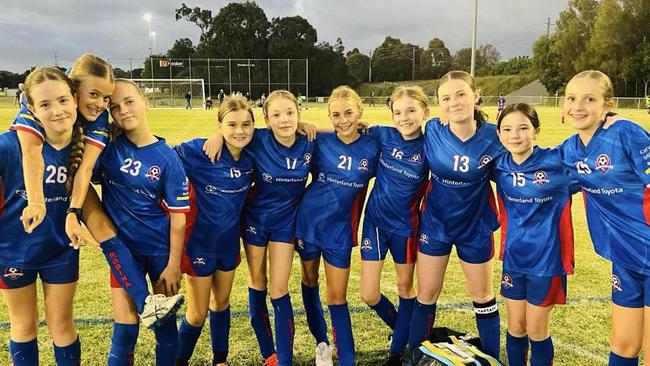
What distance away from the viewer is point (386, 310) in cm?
376

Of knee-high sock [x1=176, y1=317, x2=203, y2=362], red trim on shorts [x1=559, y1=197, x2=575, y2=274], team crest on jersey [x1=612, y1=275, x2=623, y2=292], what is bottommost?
knee-high sock [x1=176, y1=317, x2=203, y2=362]

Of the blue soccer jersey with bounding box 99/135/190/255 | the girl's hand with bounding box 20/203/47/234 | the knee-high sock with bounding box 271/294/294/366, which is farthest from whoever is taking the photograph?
the knee-high sock with bounding box 271/294/294/366

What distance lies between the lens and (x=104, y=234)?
2.90 m

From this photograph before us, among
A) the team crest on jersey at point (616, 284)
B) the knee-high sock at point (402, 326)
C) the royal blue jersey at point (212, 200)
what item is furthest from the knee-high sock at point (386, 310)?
the team crest on jersey at point (616, 284)

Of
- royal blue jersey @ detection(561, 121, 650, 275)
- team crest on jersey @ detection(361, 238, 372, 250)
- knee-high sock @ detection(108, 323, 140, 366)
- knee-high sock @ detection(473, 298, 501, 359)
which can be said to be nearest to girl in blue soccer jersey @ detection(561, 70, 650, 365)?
royal blue jersey @ detection(561, 121, 650, 275)

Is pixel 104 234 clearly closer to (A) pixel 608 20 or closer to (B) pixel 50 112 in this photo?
(B) pixel 50 112

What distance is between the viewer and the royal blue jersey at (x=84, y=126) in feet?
8.64

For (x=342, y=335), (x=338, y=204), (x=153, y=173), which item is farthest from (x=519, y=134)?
(x=153, y=173)

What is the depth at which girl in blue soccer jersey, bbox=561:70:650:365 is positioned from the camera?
2715 millimetres

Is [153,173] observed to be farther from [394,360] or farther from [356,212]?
[394,360]

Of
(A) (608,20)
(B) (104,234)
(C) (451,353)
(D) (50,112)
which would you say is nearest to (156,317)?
(B) (104,234)

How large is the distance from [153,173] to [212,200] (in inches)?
19.2

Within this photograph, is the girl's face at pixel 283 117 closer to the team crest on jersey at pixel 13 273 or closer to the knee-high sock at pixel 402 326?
the knee-high sock at pixel 402 326

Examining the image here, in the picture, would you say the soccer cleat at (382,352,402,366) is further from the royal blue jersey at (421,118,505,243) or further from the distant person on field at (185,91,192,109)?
the distant person on field at (185,91,192,109)
